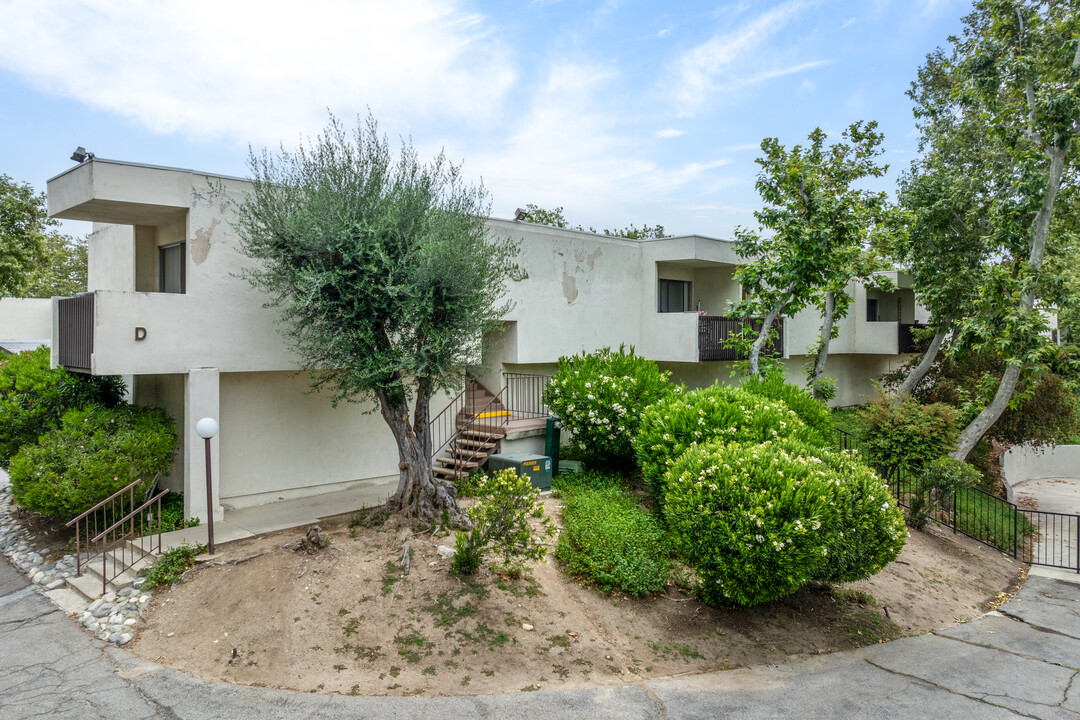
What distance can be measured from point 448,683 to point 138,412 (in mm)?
7894

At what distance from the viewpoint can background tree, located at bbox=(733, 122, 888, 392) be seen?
14969mm

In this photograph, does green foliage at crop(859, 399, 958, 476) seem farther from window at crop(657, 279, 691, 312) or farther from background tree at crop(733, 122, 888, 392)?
window at crop(657, 279, 691, 312)

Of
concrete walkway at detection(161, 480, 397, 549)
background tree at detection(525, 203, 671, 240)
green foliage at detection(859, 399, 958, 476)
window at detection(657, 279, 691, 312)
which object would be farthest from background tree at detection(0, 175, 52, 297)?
green foliage at detection(859, 399, 958, 476)

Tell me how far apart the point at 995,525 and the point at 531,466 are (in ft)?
34.0

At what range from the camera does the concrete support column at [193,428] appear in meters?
10.3

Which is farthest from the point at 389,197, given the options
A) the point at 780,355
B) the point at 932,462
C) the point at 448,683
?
the point at 780,355

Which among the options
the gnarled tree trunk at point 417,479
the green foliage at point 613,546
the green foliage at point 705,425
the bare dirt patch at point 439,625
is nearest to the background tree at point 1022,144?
the green foliage at point 705,425

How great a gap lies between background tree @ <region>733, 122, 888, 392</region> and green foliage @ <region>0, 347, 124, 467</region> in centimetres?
1334

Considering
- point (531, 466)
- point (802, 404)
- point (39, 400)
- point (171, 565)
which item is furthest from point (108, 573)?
point (802, 404)

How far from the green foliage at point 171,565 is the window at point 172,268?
16.6 feet

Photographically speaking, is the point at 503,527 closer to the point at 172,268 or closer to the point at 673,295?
the point at 172,268

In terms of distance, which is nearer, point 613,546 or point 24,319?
point 613,546

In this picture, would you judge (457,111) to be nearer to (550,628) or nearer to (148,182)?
(148,182)

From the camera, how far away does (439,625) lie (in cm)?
748
